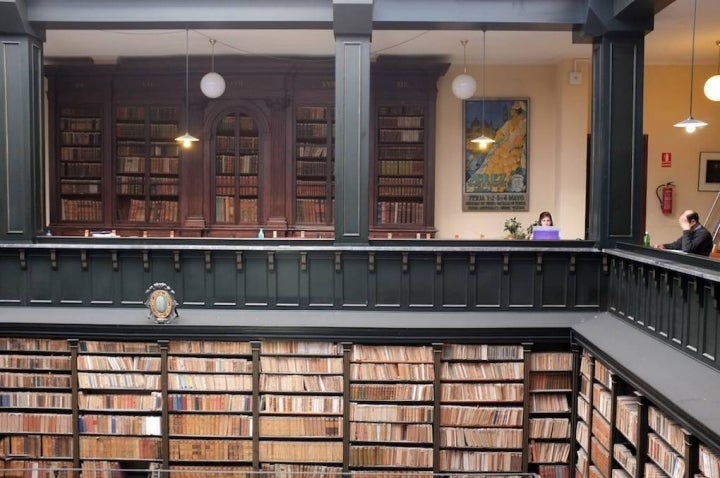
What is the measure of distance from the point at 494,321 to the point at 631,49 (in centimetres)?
248

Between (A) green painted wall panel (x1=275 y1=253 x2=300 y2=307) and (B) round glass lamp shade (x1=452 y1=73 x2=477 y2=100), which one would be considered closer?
(A) green painted wall panel (x1=275 y1=253 x2=300 y2=307)

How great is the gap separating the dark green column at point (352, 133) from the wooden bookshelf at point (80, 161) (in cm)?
448

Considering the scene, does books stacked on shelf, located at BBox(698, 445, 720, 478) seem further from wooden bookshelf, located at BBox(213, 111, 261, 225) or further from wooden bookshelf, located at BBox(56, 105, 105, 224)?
wooden bookshelf, located at BBox(56, 105, 105, 224)

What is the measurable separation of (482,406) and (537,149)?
4559mm

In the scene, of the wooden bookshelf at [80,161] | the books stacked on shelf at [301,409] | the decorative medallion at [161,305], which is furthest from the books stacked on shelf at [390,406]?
the wooden bookshelf at [80,161]

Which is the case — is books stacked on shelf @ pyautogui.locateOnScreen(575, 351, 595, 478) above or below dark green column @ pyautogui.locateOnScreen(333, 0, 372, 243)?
below

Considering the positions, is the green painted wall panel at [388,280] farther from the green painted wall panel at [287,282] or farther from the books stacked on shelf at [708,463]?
the books stacked on shelf at [708,463]

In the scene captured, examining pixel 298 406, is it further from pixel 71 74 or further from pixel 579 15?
pixel 71 74

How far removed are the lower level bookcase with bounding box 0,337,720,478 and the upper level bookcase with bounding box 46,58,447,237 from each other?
11.4 ft

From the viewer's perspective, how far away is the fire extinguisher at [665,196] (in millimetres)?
9133

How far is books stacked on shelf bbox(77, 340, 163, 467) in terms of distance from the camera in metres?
5.55

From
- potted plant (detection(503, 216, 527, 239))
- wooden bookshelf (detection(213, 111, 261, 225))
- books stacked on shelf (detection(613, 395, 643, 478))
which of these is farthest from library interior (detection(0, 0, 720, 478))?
wooden bookshelf (detection(213, 111, 261, 225))

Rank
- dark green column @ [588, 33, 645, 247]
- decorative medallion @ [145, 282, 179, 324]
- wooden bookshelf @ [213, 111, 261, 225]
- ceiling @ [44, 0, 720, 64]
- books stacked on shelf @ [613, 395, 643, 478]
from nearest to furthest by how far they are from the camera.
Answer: books stacked on shelf @ [613, 395, 643, 478] → decorative medallion @ [145, 282, 179, 324] → dark green column @ [588, 33, 645, 247] → ceiling @ [44, 0, 720, 64] → wooden bookshelf @ [213, 111, 261, 225]

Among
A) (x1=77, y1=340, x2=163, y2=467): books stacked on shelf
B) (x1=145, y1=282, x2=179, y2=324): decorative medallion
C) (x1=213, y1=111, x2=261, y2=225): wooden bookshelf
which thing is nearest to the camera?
(x1=145, y1=282, x2=179, y2=324): decorative medallion
